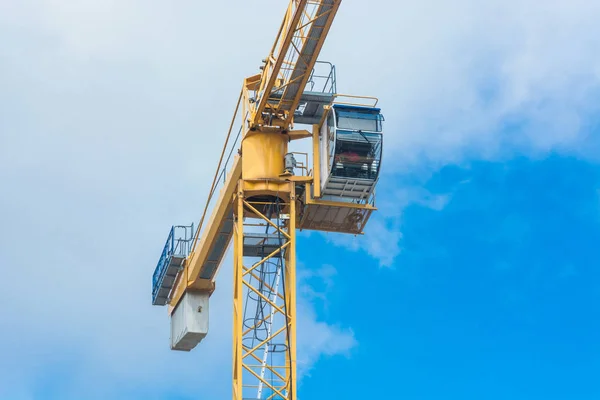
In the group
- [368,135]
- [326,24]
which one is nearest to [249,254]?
[368,135]

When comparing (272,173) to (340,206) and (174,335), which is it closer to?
(340,206)

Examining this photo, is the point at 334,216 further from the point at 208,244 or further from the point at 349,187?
the point at 208,244

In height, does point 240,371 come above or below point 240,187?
below

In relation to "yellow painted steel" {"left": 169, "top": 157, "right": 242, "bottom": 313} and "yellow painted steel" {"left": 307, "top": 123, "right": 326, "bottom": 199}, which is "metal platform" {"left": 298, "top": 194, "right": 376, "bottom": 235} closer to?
"yellow painted steel" {"left": 307, "top": 123, "right": 326, "bottom": 199}

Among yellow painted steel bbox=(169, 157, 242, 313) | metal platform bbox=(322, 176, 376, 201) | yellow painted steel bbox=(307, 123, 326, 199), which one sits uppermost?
yellow painted steel bbox=(169, 157, 242, 313)

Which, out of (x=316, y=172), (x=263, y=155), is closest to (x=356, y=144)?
(x=316, y=172)

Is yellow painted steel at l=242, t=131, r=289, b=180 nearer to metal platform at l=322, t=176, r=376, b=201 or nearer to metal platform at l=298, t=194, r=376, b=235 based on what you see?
metal platform at l=298, t=194, r=376, b=235

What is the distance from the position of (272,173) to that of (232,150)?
5125 millimetres

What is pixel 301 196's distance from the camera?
40.0 meters

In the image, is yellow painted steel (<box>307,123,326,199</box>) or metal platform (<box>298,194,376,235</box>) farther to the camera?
metal platform (<box>298,194,376,235</box>)

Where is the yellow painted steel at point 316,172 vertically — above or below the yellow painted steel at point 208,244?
below

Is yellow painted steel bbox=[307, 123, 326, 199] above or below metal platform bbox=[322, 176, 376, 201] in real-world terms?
above

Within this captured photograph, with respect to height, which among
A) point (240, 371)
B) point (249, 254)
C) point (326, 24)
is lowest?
point (240, 371)

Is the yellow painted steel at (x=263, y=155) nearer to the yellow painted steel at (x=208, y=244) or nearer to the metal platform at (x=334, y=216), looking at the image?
the yellow painted steel at (x=208, y=244)
